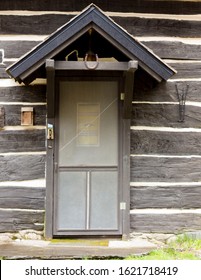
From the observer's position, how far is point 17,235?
6.00 metres

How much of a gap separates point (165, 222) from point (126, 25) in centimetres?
294

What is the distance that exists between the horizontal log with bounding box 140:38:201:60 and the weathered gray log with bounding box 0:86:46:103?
167 cm

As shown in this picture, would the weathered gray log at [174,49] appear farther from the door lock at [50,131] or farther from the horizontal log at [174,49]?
the door lock at [50,131]

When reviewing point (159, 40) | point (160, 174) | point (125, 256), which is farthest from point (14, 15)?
point (125, 256)

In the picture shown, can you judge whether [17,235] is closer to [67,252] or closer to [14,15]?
[67,252]

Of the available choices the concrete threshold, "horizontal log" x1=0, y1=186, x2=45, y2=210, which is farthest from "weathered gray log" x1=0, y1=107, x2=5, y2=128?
the concrete threshold

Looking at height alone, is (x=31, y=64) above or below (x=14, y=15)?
below

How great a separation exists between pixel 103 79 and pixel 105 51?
40 cm

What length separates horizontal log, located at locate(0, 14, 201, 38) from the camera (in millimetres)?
6176

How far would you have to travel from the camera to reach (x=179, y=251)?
213 inches

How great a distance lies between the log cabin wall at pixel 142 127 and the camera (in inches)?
238

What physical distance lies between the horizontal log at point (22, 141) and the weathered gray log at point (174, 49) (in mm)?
2062

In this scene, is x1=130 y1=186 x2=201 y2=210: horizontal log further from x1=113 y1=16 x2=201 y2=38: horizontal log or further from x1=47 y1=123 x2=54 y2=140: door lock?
x1=113 y1=16 x2=201 y2=38: horizontal log

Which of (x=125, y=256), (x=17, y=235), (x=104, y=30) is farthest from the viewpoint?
(x=17, y=235)
